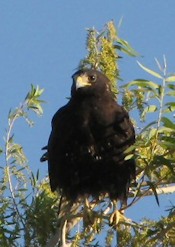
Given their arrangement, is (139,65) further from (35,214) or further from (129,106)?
(35,214)

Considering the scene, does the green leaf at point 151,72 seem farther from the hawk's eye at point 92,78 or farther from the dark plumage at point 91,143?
the hawk's eye at point 92,78

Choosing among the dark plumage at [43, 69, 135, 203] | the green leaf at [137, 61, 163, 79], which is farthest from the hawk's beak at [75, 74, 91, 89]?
the green leaf at [137, 61, 163, 79]

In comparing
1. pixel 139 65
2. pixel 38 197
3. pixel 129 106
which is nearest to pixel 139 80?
pixel 139 65

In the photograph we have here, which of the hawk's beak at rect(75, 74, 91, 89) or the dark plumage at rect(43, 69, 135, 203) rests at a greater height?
the hawk's beak at rect(75, 74, 91, 89)

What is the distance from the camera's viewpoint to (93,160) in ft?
18.0

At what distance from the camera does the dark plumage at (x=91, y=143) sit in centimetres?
548

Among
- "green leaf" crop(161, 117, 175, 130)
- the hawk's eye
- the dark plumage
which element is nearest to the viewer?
"green leaf" crop(161, 117, 175, 130)

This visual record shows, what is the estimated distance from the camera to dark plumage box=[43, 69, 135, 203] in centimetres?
548

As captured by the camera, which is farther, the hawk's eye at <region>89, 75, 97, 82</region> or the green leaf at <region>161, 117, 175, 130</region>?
the hawk's eye at <region>89, 75, 97, 82</region>

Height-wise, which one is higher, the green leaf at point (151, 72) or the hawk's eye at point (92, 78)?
the hawk's eye at point (92, 78)

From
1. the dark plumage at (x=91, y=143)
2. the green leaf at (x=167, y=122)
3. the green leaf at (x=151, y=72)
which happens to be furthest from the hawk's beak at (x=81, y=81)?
the green leaf at (x=167, y=122)

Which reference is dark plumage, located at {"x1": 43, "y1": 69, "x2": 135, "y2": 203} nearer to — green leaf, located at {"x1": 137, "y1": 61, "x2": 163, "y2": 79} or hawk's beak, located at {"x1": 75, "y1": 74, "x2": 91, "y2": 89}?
hawk's beak, located at {"x1": 75, "y1": 74, "x2": 91, "y2": 89}

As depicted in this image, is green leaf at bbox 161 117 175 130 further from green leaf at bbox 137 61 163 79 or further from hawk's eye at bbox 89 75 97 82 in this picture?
hawk's eye at bbox 89 75 97 82

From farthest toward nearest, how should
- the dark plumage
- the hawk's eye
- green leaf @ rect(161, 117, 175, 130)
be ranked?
the hawk's eye < the dark plumage < green leaf @ rect(161, 117, 175, 130)
